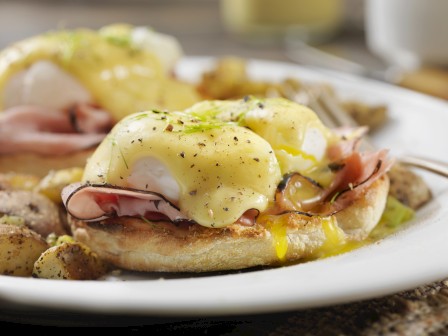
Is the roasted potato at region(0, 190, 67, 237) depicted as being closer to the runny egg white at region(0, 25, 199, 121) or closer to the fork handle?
the runny egg white at region(0, 25, 199, 121)

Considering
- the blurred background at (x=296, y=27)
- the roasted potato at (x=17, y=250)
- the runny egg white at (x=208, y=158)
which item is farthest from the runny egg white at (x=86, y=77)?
the roasted potato at (x=17, y=250)

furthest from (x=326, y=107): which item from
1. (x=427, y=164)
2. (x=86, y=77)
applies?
(x=86, y=77)

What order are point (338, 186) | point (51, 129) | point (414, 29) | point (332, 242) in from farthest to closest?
1. point (414, 29)
2. point (51, 129)
3. point (338, 186)
4. point (332, 242)

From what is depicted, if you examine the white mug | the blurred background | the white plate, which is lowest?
the blurred background

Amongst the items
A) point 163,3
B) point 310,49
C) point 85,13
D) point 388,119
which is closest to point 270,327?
point 388,119

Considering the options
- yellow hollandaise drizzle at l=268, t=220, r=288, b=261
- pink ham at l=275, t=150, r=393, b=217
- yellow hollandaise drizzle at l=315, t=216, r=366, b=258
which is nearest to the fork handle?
pink ham at l=275, t=150, r=393, b=217

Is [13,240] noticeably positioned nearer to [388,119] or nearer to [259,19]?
[388,119]

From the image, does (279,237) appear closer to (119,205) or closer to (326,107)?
(119,205)
